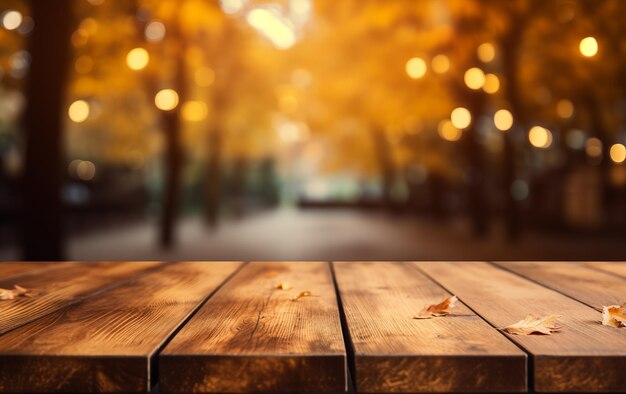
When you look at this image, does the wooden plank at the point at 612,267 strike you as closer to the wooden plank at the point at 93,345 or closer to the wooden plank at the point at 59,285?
the wooden plank at the point at 93,345

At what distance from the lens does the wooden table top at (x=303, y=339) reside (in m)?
1.41

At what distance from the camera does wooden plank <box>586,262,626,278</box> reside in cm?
287

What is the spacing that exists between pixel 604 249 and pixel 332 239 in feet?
18.5

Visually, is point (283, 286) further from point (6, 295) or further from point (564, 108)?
point (564, 108)

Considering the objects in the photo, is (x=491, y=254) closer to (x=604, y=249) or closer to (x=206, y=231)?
(x=604, y=249)

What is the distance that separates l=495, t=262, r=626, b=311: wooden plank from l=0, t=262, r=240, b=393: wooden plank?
4.23 ft

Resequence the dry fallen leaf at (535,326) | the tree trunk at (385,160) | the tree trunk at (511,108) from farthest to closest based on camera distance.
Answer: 1. the tree trunk at (385,160)
2. the tree trunk at (511,108)
3. the dry fallen leaf at (535,326)

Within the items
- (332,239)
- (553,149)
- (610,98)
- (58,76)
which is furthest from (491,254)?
(553,149)

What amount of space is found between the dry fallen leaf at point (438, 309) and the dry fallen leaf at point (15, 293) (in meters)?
1.30

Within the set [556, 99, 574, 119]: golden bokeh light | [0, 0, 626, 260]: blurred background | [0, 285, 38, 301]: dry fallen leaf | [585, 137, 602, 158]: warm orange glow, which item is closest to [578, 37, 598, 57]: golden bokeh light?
[0, 0, 626, 260]: blurred background

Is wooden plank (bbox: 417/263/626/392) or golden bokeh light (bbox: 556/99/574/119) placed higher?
golden bokeh light (bbox: 556/99/574/119)

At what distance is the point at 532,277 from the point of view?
8.75ft

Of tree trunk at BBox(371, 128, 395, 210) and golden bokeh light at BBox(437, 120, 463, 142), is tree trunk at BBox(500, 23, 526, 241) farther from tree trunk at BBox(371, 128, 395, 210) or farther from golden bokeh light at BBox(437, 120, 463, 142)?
tree trunk at BBox(371, 128, 395, 210)

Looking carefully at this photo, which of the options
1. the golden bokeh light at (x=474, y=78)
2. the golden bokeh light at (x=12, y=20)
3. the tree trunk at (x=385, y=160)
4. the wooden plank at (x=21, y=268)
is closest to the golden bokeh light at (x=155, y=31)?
the golden bokeh light at (x=12, y=20)
